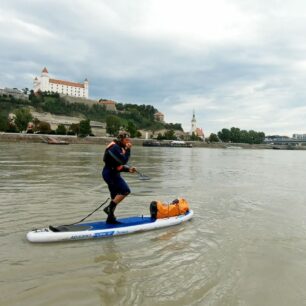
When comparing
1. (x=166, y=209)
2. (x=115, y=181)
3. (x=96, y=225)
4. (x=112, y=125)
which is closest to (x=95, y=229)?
(x=96, y=225)

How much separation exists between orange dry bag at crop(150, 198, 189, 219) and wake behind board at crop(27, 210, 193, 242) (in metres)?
0.14

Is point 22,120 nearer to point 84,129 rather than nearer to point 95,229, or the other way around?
point 84,129

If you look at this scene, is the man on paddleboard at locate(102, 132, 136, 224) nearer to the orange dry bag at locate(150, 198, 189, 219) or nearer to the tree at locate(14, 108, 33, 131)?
the orange dry bag at locate(150, 198, 189, 219)

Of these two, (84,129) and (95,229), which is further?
(84,129)

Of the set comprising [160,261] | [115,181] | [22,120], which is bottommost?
[160,261]

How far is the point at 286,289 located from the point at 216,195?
10.8 metres

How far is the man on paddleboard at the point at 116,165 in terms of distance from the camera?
9172 mm

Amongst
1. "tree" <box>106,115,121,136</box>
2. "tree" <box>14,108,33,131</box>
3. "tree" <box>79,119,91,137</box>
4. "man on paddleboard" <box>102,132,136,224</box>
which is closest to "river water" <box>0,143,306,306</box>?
"man on paddleboard" <box>102,132,136,224</box>

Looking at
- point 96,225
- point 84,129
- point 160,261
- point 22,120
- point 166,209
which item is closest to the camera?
point 160,261

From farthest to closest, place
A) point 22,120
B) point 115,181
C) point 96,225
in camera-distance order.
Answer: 1. point 22,120
2. point 115,181
3. point 96,225

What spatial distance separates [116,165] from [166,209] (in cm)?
219

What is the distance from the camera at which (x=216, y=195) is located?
17.0m

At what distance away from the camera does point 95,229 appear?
888 centimetres

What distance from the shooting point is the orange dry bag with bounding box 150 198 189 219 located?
33.2 ft
